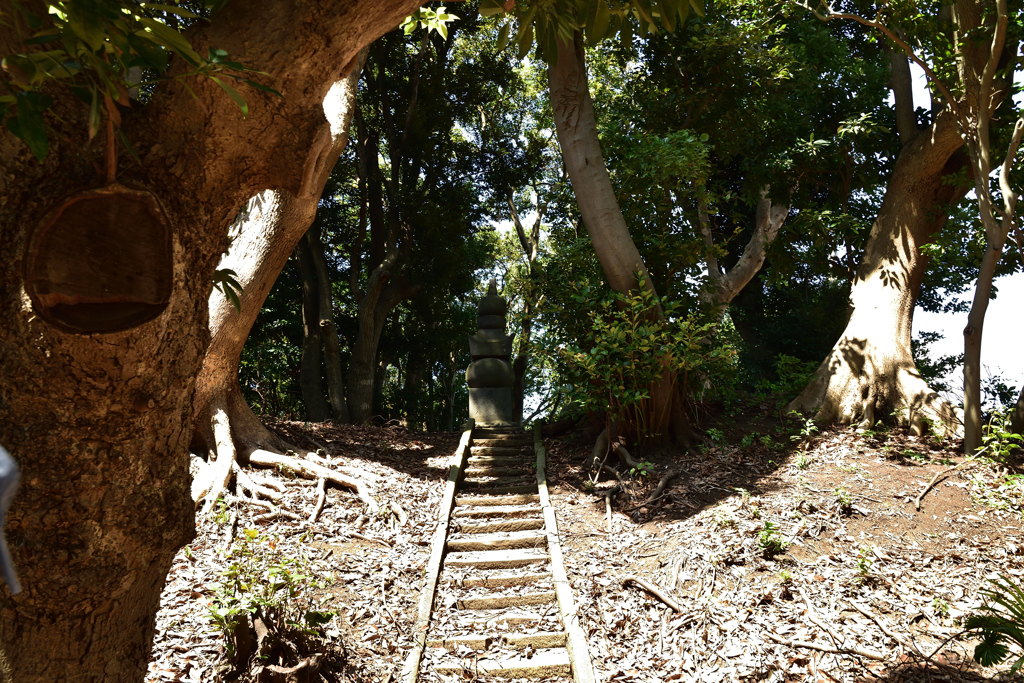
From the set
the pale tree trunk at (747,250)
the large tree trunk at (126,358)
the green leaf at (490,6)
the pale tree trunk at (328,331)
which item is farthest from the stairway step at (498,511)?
the pale tree trunk at (328,331)

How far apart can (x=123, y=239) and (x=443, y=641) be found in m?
3.94

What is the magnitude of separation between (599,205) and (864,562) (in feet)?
16.0

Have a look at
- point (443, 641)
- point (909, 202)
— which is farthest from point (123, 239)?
point (909, 202)

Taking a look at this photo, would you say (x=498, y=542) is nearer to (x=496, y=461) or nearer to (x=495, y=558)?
(x=495, y=558)

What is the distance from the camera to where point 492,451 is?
9.24 metres

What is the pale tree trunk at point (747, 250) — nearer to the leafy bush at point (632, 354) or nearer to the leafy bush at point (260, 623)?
the leafy bush at point (632, 354)

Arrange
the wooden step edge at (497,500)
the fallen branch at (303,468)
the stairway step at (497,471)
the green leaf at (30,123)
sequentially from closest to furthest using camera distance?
the green leaf at (30,123) → the fallen branch at (303,468) → the wooden step edge at (497,500) → the stairway step at (497,471)

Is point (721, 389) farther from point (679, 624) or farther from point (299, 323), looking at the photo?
point (299, 323)

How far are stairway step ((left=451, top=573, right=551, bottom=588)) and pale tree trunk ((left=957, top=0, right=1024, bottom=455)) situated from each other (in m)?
4.66

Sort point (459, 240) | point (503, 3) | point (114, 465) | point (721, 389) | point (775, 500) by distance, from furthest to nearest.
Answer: point (459, 240)
point (721, 389)
point (775, 500)
point (503, 3)
point (114, 465)

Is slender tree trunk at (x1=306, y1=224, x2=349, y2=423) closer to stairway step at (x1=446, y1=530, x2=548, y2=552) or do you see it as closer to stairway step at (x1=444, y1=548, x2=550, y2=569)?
stairway step at (x1=446, y1=530, x2=548, y2=552)

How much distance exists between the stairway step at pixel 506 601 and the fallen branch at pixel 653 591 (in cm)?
68

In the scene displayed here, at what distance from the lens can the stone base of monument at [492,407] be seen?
10.6 m

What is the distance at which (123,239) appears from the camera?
7.09ft
